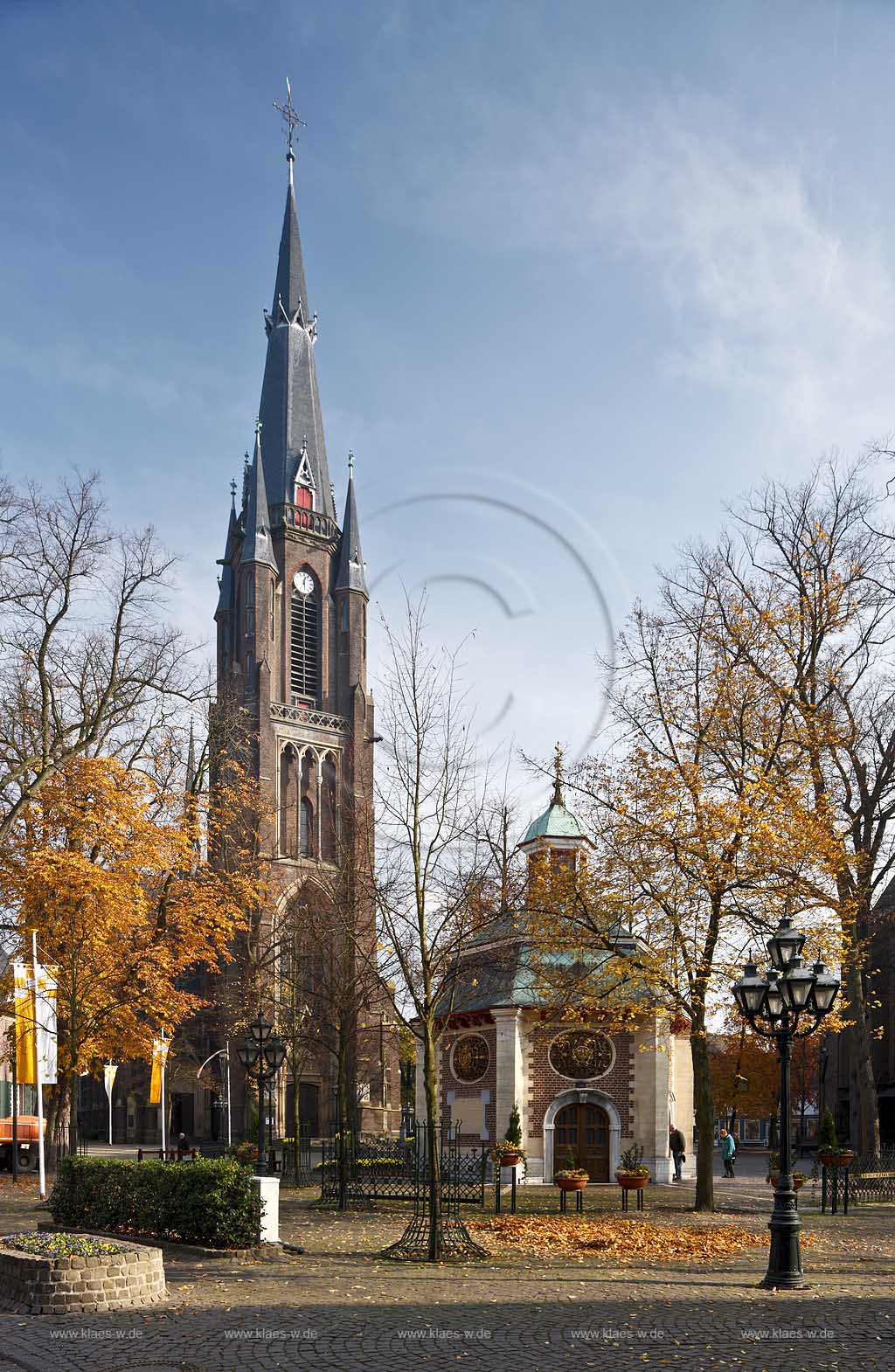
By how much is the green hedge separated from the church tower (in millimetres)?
47750

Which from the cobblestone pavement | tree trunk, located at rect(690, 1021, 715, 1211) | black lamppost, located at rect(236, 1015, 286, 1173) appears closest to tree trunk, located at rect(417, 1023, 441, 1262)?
the cobblestone pavement

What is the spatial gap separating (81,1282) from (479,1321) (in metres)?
4.43

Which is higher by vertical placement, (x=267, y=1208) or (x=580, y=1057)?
(x=267, y=1208)

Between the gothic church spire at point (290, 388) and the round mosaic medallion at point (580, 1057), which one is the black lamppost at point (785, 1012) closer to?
the round mosaic medallion at point (580, 1057)

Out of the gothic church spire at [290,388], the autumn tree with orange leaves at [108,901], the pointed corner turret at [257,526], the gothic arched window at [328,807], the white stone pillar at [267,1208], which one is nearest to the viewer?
the white stone pillar at [267,1208]

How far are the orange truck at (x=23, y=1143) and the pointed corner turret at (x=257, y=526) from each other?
44.7 metres

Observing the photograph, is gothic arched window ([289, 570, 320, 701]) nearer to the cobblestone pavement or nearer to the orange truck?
the orange truck

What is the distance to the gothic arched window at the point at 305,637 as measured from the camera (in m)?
78.9

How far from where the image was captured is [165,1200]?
18359 mm

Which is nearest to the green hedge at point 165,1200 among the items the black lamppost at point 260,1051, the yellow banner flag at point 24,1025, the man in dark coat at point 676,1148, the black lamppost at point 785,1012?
the black lamppost at point 260,1051

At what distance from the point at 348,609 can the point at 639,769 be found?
185ft

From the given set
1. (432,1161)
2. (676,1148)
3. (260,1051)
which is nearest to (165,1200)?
(432,1161)

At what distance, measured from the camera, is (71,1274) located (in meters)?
13.6

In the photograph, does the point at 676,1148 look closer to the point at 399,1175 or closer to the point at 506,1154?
the point at 506,1154
